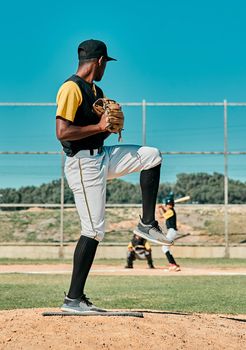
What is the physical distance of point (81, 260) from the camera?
6.46 metres

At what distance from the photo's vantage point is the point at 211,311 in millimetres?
9430

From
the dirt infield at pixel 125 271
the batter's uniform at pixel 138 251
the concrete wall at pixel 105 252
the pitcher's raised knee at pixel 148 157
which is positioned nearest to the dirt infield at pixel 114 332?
the pitcher's raised knee at pixel 148 157

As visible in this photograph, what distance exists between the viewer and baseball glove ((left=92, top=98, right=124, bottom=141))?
621cm

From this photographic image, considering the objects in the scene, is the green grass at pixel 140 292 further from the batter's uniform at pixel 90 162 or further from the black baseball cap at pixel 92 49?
the black baseball cap at pixel 92 49

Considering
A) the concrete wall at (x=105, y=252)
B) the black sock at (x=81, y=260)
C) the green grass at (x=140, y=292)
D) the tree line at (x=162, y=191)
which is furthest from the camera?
the concrete wall at (x=105, y=252)

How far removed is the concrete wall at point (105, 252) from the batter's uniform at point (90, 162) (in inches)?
658

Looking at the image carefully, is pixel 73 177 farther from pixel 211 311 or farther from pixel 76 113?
pixel 211 311

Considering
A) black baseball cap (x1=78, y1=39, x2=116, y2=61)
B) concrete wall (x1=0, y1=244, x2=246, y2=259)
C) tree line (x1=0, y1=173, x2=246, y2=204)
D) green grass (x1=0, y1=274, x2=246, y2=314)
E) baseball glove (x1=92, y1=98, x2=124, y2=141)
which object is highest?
black baseball cap (x1=78, y1=39, x2=116, y2=61)

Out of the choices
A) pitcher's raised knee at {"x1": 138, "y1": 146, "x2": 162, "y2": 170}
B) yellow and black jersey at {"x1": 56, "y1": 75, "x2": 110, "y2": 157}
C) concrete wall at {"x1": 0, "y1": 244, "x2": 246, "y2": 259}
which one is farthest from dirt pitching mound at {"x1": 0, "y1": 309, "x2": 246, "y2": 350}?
concrete wall at {"x1": 0, "y1": 244, "x2": 246, "y2": 259}

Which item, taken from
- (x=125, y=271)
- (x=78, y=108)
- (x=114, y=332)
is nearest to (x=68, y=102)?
(x=78, y=108)

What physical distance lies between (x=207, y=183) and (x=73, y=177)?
55.3 feet

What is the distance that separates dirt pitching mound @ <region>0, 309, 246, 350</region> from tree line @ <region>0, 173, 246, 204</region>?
16.3 meters

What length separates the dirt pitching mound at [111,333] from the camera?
570 cm

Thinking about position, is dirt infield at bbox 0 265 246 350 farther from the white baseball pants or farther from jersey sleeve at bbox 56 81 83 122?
jersey sleeve at bbox 56 81 83 122
